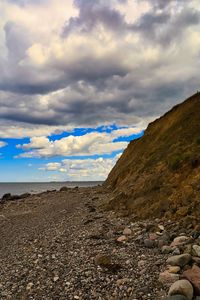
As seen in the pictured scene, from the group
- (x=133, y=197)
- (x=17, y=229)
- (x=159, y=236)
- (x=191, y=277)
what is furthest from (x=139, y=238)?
(x=17, y=229)

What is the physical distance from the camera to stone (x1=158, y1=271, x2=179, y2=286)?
10328 mm

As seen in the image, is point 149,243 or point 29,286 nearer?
point 29,286

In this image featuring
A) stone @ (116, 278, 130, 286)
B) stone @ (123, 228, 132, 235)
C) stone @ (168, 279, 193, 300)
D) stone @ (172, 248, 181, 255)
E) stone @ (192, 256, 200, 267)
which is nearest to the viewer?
stone @ (168, 279, 193, 300)

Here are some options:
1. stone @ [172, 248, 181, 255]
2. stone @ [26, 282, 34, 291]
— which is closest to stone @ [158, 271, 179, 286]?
stone @ [172, 248, 181, 255]

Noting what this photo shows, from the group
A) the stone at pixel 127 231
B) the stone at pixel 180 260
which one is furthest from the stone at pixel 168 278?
the stone at pixel 127 231

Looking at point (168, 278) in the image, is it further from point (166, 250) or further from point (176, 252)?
point (166, 250)

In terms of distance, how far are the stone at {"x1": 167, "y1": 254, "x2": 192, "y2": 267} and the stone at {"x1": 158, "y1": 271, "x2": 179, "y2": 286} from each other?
855 mm

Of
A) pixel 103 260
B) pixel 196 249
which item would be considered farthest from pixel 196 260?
pixel 103 260

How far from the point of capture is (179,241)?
531 inches

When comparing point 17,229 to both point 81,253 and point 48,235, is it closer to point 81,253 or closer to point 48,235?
point 48,235

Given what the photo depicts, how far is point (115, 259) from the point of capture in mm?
12828

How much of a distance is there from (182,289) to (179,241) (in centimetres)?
407

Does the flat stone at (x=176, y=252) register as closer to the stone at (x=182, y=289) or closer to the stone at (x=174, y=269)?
the stone at (x=174, y=269)

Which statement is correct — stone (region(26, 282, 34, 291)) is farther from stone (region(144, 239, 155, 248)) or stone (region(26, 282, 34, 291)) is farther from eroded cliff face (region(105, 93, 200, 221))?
eroded cliff face (region(105, 93, 200, 221))
